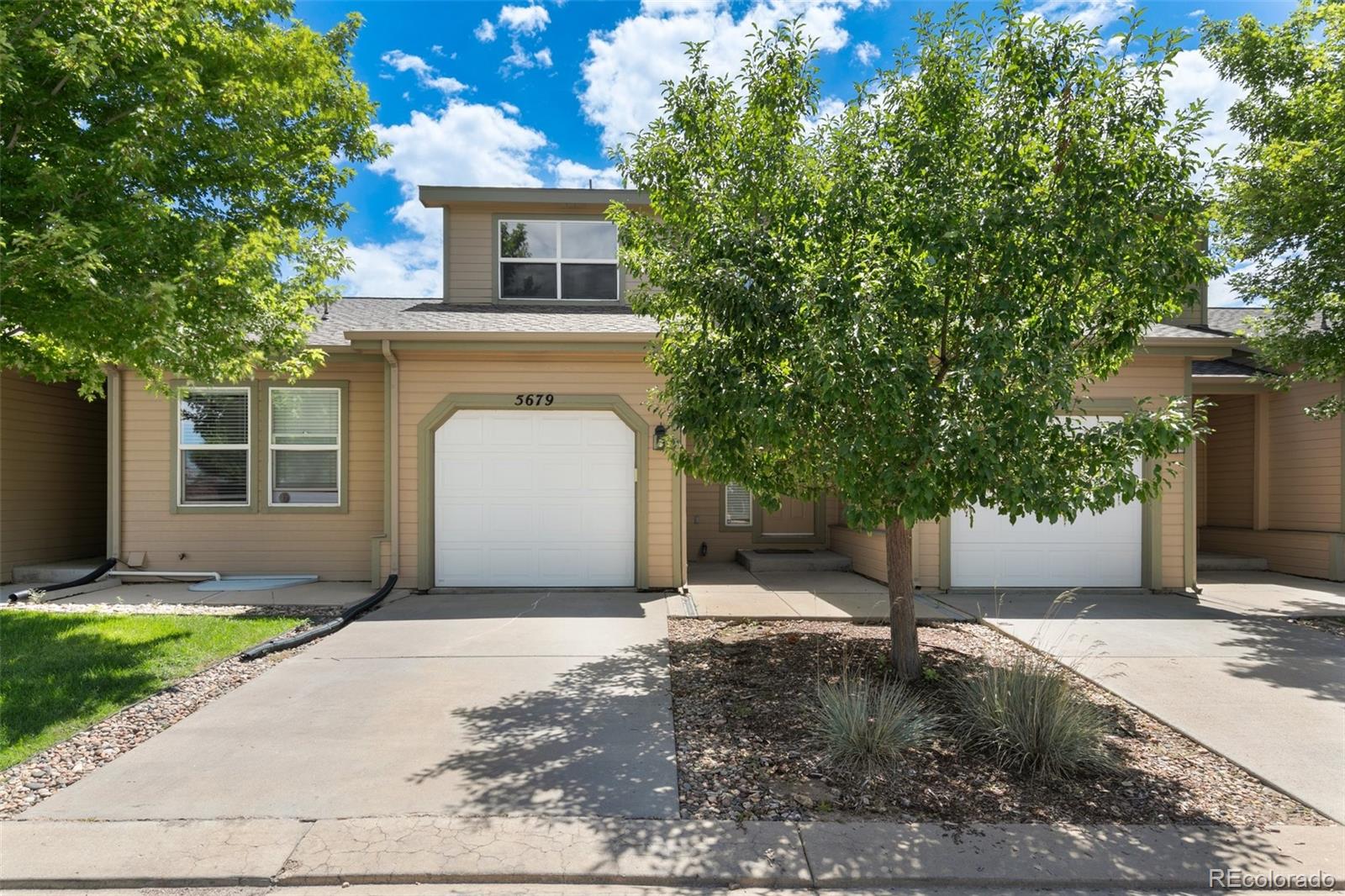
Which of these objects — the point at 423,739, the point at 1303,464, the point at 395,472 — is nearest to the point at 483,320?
the point at 395,472

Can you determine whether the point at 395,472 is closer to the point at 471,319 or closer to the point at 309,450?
the point at 309,450

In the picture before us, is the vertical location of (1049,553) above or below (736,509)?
below

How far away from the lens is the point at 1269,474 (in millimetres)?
11391

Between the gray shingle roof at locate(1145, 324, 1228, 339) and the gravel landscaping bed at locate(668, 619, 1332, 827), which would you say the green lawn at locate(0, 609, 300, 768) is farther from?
the gray shingle roof at locate(1145, 324, 1228, 339)

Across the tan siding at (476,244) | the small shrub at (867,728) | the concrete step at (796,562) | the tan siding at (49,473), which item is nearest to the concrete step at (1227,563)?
the concrete step at (796,562)

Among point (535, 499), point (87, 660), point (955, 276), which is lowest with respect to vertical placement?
point (87, 660)

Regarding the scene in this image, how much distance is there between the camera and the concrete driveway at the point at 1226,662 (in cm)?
421

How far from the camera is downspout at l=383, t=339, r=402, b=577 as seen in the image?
8781 millimetres

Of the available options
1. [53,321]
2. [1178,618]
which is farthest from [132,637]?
[1178,618]

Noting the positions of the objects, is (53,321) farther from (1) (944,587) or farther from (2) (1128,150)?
(1) (944,587)

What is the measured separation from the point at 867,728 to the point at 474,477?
6285 millimetres

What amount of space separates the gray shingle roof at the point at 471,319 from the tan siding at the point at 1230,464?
10284 millimetres

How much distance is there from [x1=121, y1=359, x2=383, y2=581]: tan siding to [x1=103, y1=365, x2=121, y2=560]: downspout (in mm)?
70

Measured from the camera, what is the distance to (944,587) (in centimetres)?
919
